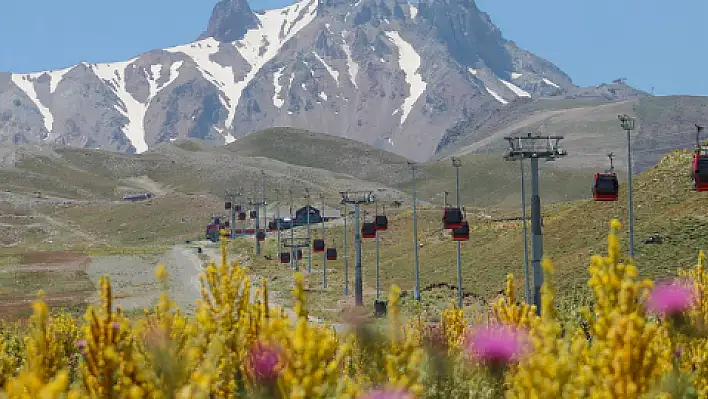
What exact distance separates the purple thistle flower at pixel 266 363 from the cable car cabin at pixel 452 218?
38.6 metres

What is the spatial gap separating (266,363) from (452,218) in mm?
39537

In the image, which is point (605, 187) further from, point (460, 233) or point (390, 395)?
point (390, 395)

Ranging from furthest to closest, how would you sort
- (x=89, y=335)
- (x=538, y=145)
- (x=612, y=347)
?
(x=538, y=145) → (x=89, y=335) → (x=612, y=347)

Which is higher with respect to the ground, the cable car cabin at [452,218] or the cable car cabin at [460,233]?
the cable car cabin at [452,218]

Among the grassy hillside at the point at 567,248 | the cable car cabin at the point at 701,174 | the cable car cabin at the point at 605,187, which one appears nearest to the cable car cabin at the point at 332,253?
the grassy hillside at the point at 567,248

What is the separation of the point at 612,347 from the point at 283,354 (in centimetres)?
249

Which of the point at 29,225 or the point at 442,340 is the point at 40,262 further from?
the point at 442,340

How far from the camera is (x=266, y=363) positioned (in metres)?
9.01

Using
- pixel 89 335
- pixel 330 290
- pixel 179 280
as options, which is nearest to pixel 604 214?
pixel 330 290

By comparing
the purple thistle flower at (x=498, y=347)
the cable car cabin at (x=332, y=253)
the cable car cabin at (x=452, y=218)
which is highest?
the cable car cabin at (x=452, y=218)

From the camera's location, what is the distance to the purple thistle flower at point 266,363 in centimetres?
878

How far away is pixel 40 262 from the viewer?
399 ft

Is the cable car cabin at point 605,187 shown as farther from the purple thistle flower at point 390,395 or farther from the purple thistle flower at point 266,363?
the purple thistle flower at point 390,395

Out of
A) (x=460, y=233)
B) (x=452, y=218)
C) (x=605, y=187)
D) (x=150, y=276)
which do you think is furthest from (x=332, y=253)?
(x=605, y=187)
